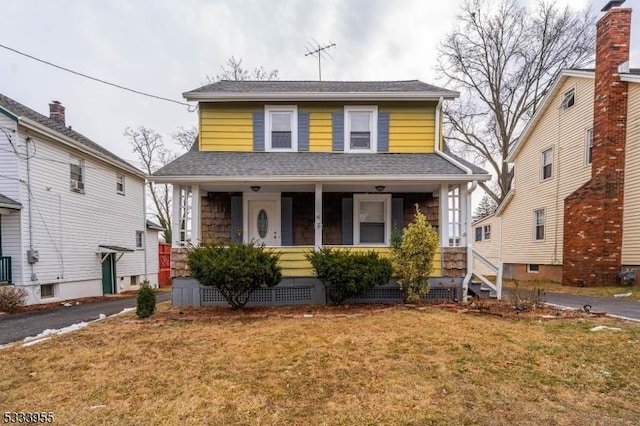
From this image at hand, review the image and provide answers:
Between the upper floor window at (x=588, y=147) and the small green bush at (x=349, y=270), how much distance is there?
31.3ft

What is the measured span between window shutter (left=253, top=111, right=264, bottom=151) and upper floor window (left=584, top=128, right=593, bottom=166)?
1158 centimetres

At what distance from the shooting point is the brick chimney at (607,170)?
988 cm

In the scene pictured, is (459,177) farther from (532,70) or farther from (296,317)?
(532,70)

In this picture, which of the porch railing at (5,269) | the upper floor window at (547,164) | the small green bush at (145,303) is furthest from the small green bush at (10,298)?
the upper floor window at (547,164)

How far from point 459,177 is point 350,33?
31.5ft

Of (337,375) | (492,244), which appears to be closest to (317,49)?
(337,375)

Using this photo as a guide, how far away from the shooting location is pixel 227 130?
8.88 metres

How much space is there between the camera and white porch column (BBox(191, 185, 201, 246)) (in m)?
7.47

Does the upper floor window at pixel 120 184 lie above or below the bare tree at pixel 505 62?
below

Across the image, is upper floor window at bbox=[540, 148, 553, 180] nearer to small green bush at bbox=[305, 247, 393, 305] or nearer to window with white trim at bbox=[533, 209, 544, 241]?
window with white trim at bbox=[533, 209, 544, 241]

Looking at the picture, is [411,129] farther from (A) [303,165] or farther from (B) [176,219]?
(B) [176,219]

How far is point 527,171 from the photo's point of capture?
14516 millimetres

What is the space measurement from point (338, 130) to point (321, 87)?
1.61m

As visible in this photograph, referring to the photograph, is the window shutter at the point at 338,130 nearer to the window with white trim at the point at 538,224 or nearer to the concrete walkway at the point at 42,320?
the concrete walkway at the point at 42,320
